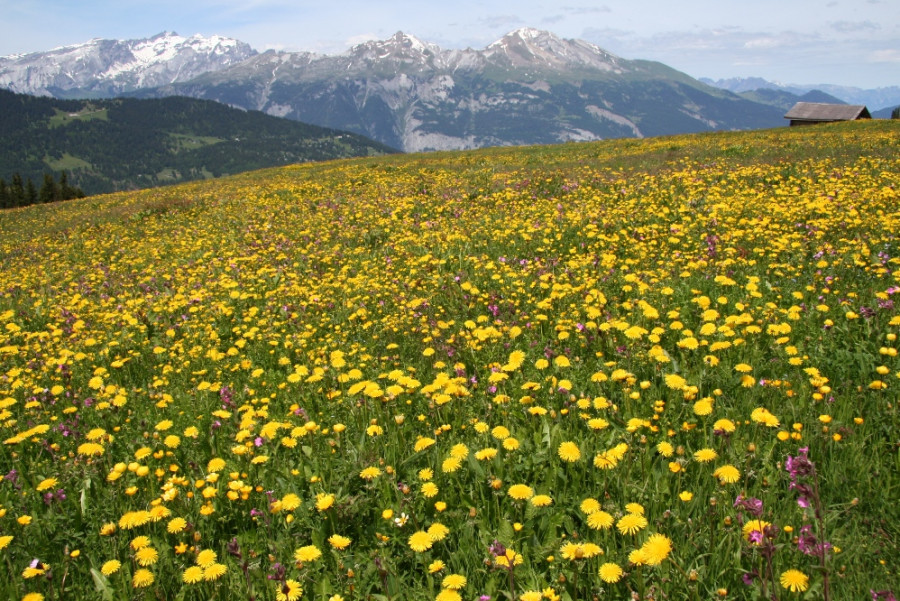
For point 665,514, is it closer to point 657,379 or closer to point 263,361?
point 657,379

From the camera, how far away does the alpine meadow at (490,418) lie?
289cm

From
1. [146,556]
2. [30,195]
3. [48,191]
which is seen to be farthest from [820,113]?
[30,195]

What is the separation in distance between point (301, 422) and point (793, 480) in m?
3.91

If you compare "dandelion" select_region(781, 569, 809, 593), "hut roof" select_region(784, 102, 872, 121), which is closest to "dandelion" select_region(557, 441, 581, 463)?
"dandelion" select_region(781, 569, 809, 593)

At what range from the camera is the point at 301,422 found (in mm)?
4797

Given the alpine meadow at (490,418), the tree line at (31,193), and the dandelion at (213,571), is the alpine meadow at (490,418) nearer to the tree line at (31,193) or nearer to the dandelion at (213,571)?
the dandelion at (213,571)

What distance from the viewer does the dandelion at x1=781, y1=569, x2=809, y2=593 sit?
7.51ft

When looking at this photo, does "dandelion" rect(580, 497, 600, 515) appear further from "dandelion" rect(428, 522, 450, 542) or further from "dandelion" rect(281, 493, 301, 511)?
"dandelion" rect(281, 493, 301, 511)

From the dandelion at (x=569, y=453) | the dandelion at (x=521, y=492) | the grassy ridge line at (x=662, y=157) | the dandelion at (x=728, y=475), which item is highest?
the grassy ridge line at (x=662, y=157)

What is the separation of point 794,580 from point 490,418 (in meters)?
2.43

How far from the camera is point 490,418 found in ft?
14.4

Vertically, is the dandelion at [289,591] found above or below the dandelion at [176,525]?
above

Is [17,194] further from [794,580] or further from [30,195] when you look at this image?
[794,580]

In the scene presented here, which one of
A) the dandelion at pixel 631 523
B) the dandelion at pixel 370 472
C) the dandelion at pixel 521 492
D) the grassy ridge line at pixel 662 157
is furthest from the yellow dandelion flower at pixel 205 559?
the grassy ridge line at pixel 662 157
